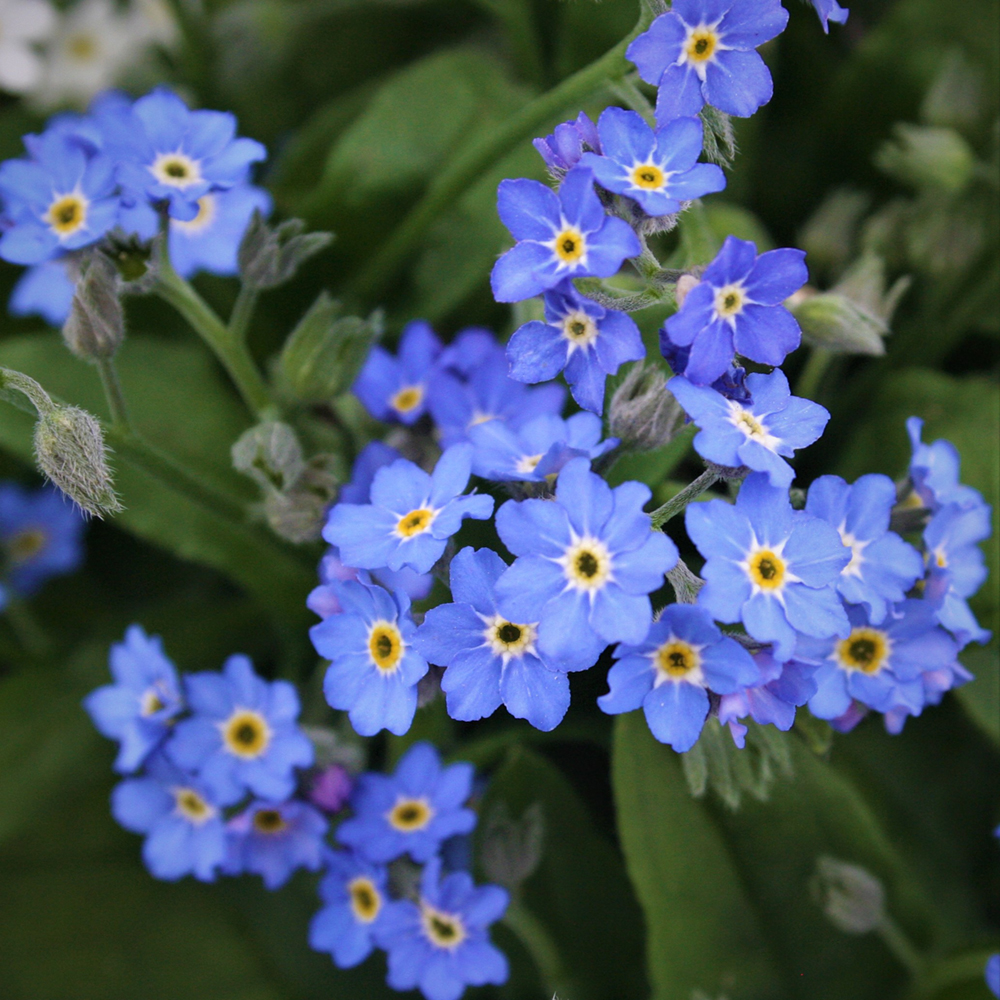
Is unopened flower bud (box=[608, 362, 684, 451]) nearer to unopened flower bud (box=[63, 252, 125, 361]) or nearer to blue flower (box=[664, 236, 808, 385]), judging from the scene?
blue flower (box=[664, 236, 808, 385])

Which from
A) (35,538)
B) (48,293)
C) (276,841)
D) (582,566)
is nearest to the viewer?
(582,566)

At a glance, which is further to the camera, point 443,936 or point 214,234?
point 214,234

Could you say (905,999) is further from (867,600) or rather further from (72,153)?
(72,153)

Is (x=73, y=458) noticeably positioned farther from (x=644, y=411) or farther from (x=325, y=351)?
(x=644, y=411)

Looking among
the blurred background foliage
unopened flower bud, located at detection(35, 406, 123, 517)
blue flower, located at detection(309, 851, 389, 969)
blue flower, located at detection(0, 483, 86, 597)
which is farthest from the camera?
blue flower, located at detection(0, 483, 86, 597)

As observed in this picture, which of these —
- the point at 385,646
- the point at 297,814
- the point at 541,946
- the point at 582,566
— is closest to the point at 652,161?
the point at 582,566

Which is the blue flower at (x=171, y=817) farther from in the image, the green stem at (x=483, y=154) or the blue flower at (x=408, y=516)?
the green stem at (x=483, y=154)

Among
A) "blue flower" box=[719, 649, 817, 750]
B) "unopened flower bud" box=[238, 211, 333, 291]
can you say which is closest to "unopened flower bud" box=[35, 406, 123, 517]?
"unopened flower bud" box=[238, 211, 333, 291]
